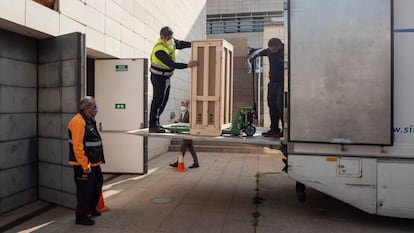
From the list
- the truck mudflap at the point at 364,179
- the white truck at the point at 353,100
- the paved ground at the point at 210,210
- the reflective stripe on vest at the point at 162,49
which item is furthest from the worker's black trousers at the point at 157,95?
the truck mudflap at the point at 364,179

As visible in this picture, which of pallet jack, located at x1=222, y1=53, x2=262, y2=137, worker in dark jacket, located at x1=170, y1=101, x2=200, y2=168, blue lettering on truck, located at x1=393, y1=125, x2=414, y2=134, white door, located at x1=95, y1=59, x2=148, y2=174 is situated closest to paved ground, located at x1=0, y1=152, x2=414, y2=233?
white door, located at x1=95, y1=59, x2=148, y2=174

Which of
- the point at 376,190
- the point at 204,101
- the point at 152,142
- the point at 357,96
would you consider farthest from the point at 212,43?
the point at 152,142

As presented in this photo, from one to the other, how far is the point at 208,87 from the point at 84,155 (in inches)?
79.1

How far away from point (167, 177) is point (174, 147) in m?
4.25

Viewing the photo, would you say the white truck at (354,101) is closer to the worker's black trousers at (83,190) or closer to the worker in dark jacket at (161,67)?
the worker in dark jacket at (161,67)

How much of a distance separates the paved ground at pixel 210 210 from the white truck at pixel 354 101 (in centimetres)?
67

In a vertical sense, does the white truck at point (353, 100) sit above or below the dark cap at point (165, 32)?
below

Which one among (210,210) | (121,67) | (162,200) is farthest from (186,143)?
(210,210)

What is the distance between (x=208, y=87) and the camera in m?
5.29

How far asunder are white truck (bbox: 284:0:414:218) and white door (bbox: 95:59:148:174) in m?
4.10

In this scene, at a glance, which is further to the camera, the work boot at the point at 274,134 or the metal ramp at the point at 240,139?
the work boot at the point at 274,134

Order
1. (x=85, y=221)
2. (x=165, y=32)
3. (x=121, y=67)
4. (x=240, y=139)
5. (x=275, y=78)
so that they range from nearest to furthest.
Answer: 1. (x=85, y=221)
2. (x=240, y=139)
3. (x=275, y=78)
4. (x=165, y=32)
5. (x=121, y=67)

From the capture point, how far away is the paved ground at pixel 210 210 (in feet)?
15.2

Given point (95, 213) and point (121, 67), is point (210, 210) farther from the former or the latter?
point (121, 67)
